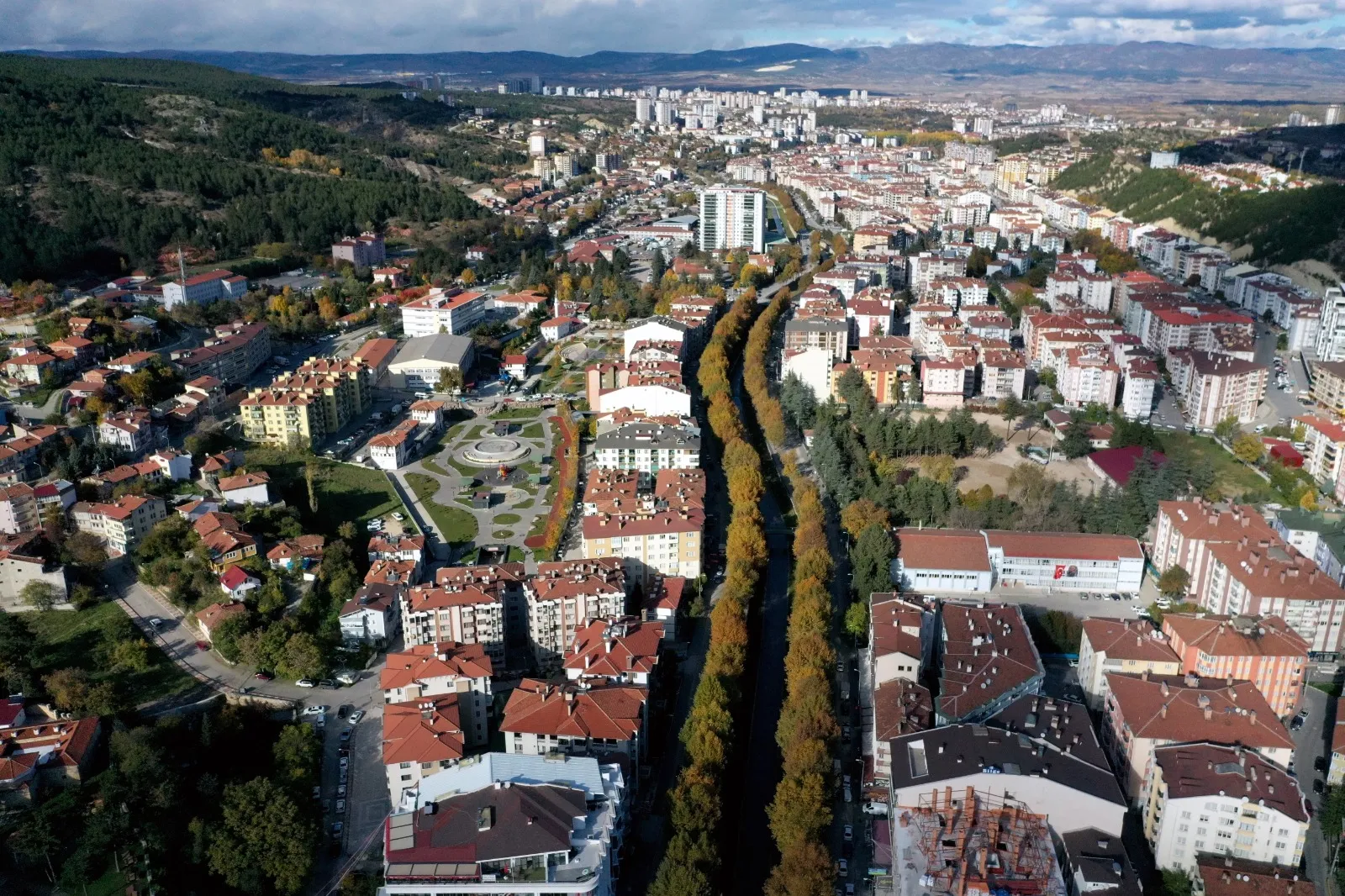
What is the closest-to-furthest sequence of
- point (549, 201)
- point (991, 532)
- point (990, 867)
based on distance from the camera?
point (990, 867) → point (991, 532) → point (549, 201)

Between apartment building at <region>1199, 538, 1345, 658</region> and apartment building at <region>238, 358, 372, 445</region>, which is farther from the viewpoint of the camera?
apartment building at <region>238, 358, 372, 445</region>

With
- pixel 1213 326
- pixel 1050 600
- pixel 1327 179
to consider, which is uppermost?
pixel 1327 179

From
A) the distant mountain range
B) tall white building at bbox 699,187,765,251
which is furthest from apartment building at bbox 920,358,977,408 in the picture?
the distant mountain range

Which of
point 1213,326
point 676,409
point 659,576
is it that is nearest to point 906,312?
point 1213,326

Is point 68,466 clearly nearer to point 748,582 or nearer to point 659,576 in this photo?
point 659,576

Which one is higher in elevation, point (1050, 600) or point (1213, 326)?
point (1213, 326)

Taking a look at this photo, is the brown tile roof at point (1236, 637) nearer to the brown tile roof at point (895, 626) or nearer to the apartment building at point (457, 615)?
the brown tile roof at point (895, 626)

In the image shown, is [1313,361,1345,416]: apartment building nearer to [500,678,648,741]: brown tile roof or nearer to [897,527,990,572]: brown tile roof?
[897,527,990,572]: brown tile roof
